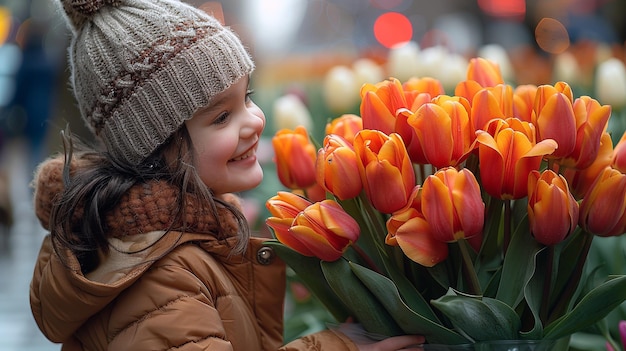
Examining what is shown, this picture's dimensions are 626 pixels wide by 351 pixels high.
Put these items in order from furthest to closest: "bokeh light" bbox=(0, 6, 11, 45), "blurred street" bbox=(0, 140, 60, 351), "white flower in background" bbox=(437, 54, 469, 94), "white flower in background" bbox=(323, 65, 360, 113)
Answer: "bokeh light" bbox=(0, 6, 11, 45) < "blurred street" bbox=(0, 140, 60, 351) < "white flower in background" bbox=(437, 54, 469, 94) < "white flower in background" bbox=(323, 65, 360, 113)

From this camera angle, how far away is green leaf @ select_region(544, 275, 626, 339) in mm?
1228

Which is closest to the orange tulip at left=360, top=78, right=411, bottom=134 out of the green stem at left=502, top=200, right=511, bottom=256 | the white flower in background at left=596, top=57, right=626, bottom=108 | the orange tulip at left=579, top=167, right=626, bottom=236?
the green stem at left=502, top=200, right=511, bottom=256

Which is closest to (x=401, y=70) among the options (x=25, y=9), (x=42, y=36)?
(x=42, y=36)

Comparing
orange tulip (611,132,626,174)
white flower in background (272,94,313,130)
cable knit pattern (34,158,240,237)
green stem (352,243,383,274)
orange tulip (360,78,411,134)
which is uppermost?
orange tulip (360,78,411,134)

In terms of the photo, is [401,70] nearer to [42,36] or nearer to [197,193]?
[197,193]

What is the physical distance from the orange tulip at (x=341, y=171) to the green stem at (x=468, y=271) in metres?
0.18

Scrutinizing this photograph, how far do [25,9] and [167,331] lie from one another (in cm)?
989

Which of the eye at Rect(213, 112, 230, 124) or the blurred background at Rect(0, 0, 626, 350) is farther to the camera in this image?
the blurred background at Rect(0, 0, 626, 350)

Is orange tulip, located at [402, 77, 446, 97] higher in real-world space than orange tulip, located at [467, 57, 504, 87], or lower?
lower

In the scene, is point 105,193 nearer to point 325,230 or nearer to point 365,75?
point 325,230

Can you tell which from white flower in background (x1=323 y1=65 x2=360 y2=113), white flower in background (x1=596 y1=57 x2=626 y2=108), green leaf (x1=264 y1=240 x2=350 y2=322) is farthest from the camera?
white flower in background (x1=323 y1=65 x2=360 y2=113)

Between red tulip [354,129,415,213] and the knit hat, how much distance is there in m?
0.37

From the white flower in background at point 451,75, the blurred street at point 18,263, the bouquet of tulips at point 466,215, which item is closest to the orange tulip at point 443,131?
the bouquet of tulips at point 466,215

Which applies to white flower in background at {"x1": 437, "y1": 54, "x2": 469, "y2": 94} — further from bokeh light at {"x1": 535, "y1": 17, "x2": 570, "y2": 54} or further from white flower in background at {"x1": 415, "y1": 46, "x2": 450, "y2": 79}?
bokeh light at {"x1": 535, "y1": 17, "x2": 570, "y2": 54}
